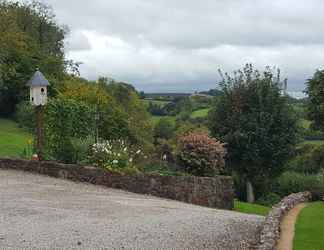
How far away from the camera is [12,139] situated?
32.0 metres

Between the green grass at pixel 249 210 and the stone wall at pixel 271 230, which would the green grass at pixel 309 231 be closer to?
the stone wall at pixel 271 230

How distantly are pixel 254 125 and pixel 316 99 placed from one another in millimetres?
9074

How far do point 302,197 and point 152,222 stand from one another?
12.1 meters

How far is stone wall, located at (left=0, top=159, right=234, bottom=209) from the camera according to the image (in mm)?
17922

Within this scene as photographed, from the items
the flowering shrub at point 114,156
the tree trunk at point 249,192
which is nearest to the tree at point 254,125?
the tree trunk at point 249,192

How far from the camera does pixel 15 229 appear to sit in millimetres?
10711

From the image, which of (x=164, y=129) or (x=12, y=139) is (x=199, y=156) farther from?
(x=164, y=129)

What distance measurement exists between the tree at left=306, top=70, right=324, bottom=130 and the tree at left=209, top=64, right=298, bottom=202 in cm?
668

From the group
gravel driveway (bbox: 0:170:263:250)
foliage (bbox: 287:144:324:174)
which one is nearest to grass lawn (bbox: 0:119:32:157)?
gravel driveway (bbox: 0:170:263:250)

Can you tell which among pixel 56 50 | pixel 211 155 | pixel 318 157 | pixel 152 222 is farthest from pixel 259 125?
pixel 56 50

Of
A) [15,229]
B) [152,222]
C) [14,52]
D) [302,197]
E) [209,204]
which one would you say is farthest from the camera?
[14,52]

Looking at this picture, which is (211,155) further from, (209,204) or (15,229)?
(15,229)

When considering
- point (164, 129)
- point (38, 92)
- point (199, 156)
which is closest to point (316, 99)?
point (199, 156)

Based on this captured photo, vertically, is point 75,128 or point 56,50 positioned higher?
point 56,50
